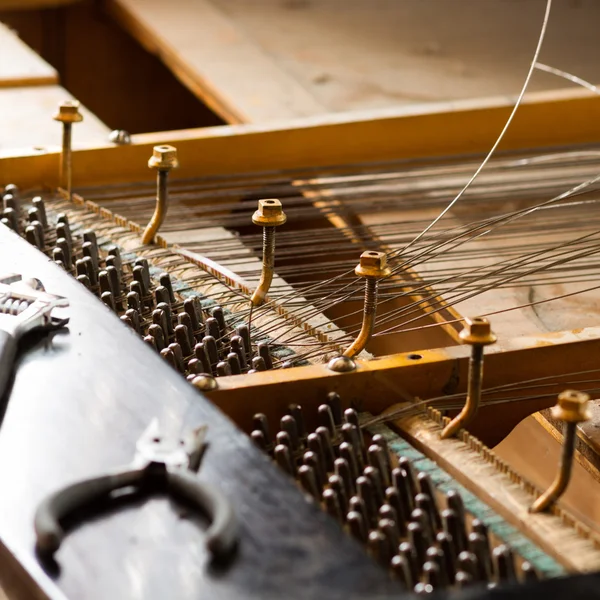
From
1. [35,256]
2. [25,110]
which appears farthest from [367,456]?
[25,110]

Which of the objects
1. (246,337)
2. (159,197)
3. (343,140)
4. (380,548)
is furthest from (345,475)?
(343,140)

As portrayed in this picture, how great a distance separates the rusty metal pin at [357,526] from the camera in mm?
1194

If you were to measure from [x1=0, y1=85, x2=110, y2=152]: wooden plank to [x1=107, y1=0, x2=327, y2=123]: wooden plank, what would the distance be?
0.34 meters

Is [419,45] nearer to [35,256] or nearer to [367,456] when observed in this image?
[35,256]

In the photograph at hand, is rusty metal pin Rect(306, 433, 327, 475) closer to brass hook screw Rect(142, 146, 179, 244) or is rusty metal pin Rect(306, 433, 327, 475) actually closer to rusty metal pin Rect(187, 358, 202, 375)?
rusty metal pin Rect(187, 358, 202, 375)

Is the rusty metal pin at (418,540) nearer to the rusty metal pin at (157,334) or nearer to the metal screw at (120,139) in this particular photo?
the rusty metal pin at (157,334)

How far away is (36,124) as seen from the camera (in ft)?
8.36

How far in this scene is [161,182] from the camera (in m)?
1.97

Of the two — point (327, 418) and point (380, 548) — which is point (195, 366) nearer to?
point (327, 418)

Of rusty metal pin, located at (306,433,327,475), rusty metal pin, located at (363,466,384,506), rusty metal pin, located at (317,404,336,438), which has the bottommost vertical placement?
rusty metal pin, located at (363,466,384,506)

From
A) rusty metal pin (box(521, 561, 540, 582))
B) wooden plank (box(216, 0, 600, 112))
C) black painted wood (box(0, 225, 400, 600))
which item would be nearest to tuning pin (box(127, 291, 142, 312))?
black painted wood (box(0, 225, 400, 600))

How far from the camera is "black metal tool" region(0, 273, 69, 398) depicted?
1.34 metres

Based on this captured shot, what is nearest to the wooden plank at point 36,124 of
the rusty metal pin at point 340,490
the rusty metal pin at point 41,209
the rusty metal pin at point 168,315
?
the rusty metal pin at point 41,209

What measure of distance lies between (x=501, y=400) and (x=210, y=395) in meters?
0.38
